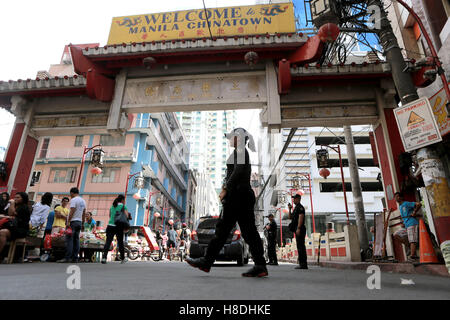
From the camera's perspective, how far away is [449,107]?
5.94m

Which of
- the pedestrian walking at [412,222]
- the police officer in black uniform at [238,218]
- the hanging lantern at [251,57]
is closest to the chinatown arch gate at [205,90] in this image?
the hanging lantern at [251,57]

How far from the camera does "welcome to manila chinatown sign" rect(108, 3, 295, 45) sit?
967cm

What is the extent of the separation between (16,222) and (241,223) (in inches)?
212

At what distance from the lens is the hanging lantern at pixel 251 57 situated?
853cm

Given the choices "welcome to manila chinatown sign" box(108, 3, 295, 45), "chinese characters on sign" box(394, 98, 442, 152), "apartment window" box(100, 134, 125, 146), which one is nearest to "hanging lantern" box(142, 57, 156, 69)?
"welcome to manila chinatown sign" box(108, 3, 295, 45)

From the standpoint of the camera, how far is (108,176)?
24.0 m

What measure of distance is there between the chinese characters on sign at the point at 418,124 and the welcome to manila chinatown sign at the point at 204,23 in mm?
6042

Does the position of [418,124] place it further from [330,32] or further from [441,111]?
[330,32]

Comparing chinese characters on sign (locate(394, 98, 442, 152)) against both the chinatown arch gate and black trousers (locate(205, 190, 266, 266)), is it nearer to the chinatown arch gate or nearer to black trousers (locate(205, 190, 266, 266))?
black trousers (locate(205, 190, 266, 266))

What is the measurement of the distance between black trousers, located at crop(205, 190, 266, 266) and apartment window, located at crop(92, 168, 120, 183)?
72.0 ft

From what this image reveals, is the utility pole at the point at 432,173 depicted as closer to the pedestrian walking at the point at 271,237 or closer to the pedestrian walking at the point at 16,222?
the pedestrian walking at the point at 271,237
